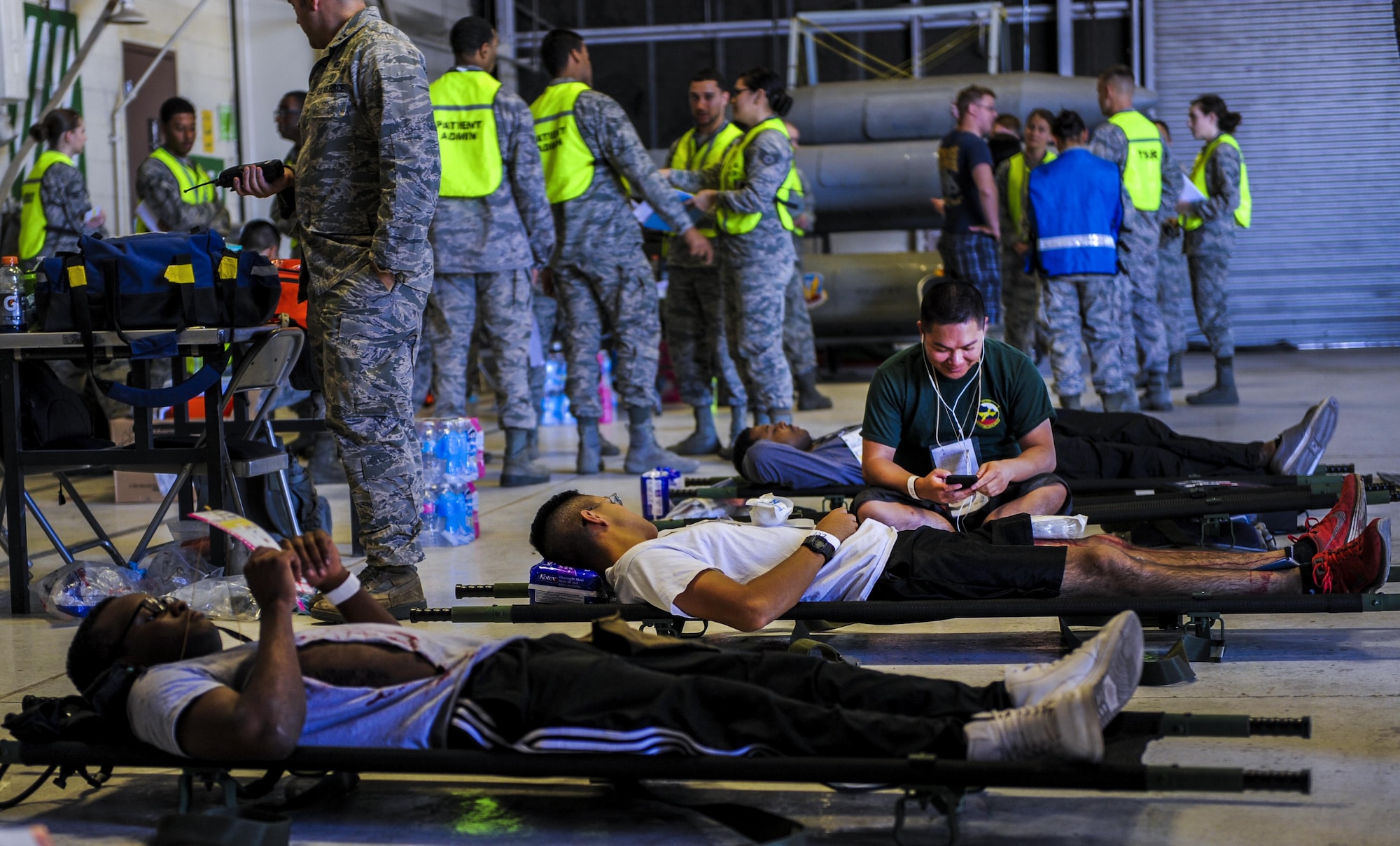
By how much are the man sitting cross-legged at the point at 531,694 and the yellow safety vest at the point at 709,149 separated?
512 cm

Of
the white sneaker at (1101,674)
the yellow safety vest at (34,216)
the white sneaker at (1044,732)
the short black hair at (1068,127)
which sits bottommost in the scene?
the white sneaker at (1044,732)

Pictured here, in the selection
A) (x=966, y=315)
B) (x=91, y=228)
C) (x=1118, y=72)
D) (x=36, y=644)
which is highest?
(x=1118, y=72)

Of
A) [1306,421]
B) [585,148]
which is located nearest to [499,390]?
[585,148]

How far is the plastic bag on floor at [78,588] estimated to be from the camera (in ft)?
14.2

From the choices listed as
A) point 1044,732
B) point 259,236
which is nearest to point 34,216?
point 259,236

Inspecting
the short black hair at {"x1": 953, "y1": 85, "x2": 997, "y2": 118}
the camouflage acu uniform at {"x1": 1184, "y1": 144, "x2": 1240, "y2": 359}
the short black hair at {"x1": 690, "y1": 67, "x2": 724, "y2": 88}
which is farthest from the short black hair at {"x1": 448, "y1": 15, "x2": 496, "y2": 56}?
the camouflage acu uniform at {"x1": 1184, "y1": 144, "x2": 1240, "y2": 359}

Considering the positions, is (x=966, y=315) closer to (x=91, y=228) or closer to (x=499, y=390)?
(x=499, y=390)

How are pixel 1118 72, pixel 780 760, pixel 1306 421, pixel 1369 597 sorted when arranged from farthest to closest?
pixel 1118 72 → pixel 1306 421 → pixel 1369 597 → pixel 780 760

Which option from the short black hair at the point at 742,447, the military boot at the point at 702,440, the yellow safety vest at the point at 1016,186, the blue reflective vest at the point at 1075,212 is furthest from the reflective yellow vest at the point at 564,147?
the yellow safety vest at the point at 1016,186

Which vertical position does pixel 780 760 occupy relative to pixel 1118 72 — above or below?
below

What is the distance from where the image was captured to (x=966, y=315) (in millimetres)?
3934

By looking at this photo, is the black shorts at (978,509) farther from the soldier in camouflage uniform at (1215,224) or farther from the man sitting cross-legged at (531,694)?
the soldier in camouflage uniform at (1215,224)

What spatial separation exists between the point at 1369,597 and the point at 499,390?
14.2 feet

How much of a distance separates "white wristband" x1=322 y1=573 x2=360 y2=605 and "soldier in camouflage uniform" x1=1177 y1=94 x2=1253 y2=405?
8007mm
